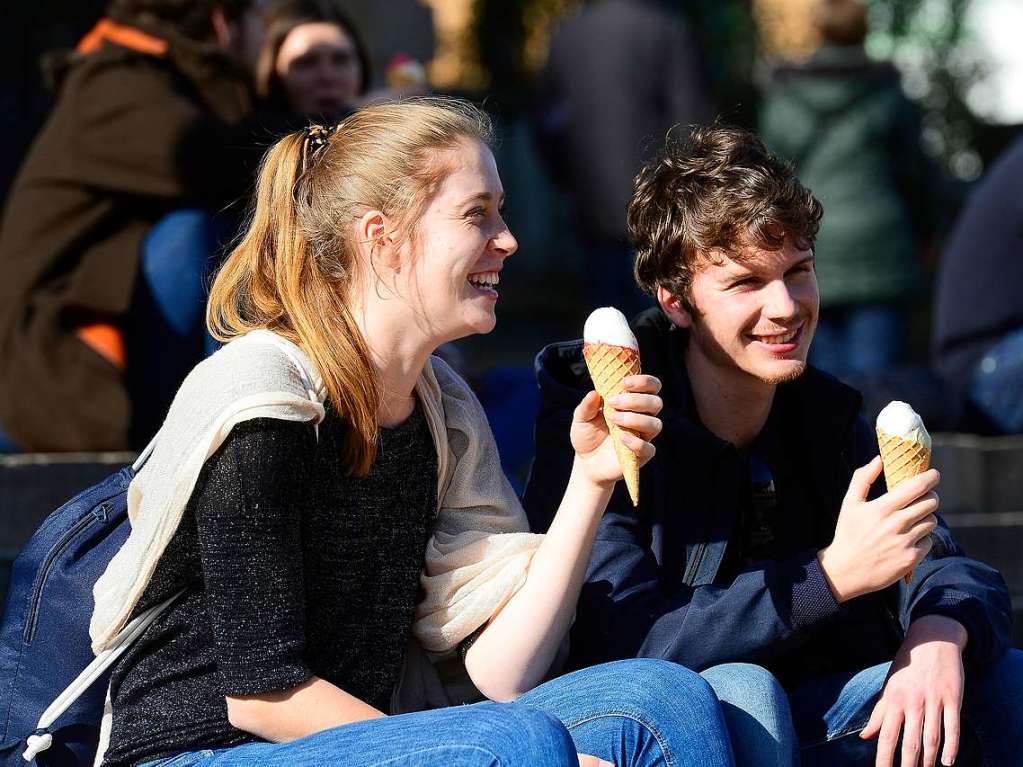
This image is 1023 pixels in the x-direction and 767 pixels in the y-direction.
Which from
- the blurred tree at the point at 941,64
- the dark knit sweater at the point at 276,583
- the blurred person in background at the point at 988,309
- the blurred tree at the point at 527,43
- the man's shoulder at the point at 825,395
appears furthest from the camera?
the blurred tree at the point at 941,64

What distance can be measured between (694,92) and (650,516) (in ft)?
10.5

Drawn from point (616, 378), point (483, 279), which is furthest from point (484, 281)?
point (616, 378)

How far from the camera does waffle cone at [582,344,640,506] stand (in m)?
2.27

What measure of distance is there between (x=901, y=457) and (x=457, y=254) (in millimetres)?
726

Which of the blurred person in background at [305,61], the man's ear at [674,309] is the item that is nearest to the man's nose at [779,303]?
the man's ear at [674,309]

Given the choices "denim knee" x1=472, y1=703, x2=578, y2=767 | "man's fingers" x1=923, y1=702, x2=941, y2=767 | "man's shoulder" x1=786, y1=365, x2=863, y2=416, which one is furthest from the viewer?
"man's shoulder" x1=786, y1=365, x2=863, y2=416

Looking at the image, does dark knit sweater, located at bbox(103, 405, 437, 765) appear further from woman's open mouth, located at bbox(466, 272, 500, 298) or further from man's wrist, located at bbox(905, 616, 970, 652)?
man's wrist, located at bbox(905, 616, 970, 652)

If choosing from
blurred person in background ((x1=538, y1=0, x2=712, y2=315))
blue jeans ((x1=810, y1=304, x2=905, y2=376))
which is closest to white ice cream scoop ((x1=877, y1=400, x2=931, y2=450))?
blurred person in background ((x1=538, y1=0, x2=712, y2=315))

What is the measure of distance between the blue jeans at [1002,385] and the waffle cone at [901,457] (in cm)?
222

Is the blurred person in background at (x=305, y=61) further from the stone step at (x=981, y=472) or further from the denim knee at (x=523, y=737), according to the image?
the denim knee at (x=523, y=737)

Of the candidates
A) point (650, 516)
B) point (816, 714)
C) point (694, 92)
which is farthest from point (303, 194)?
point (694, 92)

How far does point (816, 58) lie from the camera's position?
5.66m

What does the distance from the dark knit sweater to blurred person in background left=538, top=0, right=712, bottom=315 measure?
3113mm

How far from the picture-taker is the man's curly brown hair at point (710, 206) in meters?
2.57
